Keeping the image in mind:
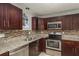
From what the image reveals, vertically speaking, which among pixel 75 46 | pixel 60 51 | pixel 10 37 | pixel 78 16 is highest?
pixel 78 16

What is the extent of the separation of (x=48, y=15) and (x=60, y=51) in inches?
55.8

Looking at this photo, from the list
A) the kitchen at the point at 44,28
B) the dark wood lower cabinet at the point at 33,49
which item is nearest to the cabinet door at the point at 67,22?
the kitchen at the point at 44,28

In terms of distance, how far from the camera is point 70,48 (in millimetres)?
2549

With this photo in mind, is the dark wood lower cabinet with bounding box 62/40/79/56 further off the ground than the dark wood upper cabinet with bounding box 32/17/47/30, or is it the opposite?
the dark wood upper cabinet with bounding box 32/17/47/30

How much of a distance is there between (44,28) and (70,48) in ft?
4.32

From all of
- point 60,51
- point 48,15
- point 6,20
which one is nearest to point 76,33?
point 60,51

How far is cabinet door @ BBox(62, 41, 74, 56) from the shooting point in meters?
2.52

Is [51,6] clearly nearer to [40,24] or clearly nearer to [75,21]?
[75,21]

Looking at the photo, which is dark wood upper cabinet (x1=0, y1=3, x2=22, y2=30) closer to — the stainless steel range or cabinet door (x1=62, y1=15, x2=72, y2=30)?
the stainless steel range

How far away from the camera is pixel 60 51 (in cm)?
281

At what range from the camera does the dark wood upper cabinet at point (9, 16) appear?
1465mm

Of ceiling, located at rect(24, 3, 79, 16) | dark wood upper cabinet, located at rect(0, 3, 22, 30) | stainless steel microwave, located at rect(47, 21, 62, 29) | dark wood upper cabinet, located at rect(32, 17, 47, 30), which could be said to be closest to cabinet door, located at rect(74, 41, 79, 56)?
stainless steel microwave, located at rect(47, 21, 62, 29)

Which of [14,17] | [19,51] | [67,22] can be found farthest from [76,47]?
[14,17]

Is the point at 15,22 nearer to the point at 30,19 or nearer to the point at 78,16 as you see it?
the point at 30,19
